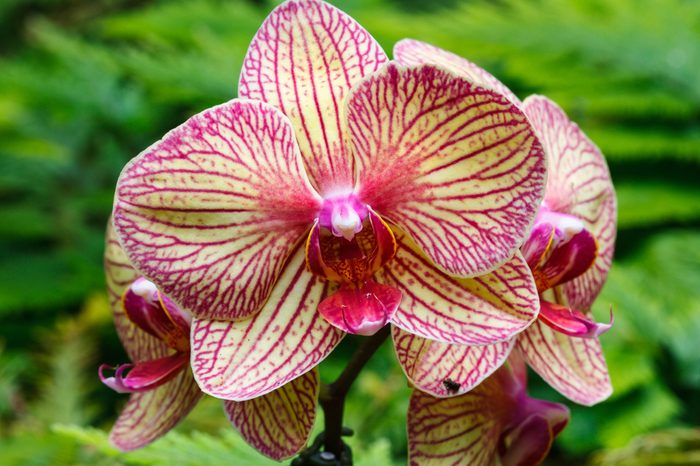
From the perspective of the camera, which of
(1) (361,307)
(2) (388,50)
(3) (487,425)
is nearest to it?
(1) (361,307)

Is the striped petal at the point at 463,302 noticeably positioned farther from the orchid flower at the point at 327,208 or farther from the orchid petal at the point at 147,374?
the orchid petal at the point at 147,374

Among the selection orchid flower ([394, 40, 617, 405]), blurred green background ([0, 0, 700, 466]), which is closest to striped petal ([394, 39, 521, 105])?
orchid flower ([394, 40, 617, 405])

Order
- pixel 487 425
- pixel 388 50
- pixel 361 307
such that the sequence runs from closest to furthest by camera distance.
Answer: pixel 361 307 → pixel 487 425 → pixel 388 50

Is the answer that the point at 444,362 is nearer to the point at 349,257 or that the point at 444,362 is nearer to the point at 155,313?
the point at 349,257

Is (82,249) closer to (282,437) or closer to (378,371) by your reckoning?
(378,371)

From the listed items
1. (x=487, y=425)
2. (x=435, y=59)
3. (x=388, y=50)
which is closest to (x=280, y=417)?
(x=487, y=425)

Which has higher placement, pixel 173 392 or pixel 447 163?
pixel 447 163

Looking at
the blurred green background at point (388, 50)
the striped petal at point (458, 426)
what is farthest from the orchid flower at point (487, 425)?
the blurred green background at point (388, 50)

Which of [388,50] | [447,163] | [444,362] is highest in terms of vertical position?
[447,163]
